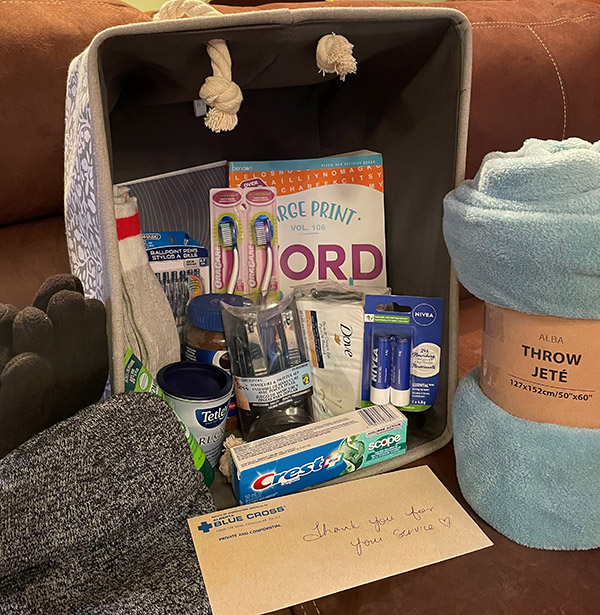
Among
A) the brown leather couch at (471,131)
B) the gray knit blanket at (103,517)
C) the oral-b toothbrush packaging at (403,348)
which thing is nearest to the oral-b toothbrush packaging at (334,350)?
the oral-b toothbrush packaging at (403,348)

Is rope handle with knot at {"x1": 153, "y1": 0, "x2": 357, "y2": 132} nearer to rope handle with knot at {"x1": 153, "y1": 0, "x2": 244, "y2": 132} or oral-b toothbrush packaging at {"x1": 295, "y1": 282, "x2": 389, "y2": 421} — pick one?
rope handle with knot at {"x1": 153, "y1": 0, "x2": 244, "y2": 132}

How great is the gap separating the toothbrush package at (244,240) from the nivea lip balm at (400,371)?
0.62 ft

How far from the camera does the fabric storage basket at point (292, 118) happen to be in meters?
0.55

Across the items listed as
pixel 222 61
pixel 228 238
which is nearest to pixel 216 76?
pixel 222 61

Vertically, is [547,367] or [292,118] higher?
[292,118]

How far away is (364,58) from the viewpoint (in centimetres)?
69

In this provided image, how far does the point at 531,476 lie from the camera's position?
535 millimetres

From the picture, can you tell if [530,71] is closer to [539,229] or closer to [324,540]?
[539,229]

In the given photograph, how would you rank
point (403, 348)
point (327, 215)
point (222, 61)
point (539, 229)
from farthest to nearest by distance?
point (327, 215) < point (403, 348) < point (222, 61) < point (539, 229)

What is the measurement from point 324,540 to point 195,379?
213 mm

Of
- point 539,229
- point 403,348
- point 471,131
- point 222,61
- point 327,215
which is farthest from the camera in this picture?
point 471,131

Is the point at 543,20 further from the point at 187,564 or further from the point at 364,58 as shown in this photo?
the point at 187,564

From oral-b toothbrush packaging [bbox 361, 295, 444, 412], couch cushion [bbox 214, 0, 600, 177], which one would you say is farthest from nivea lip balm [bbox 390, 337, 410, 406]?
couch cushion [bbox 214, 0, 600, 177]

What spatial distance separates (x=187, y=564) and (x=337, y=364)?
0.95ft
